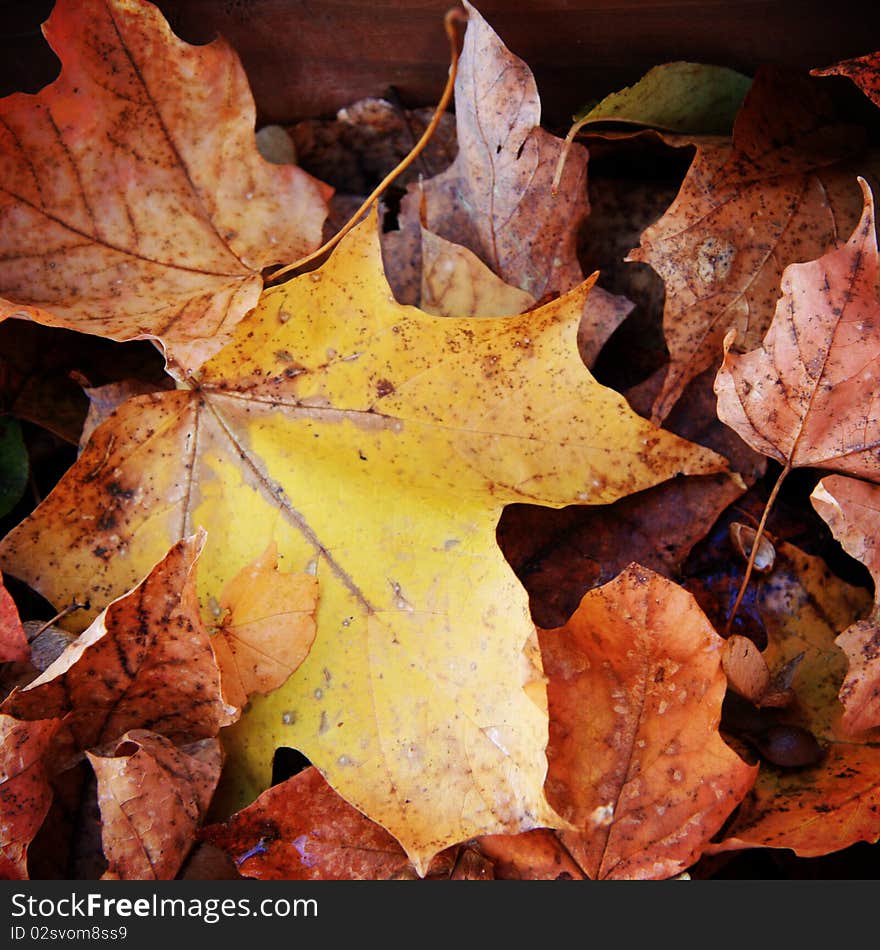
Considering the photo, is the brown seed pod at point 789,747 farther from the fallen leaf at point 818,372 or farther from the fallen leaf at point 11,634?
the fallen leaf at point 11,634

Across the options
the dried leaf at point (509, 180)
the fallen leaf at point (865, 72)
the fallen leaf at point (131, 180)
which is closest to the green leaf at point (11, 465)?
the fallen leaf at point (131, 180)

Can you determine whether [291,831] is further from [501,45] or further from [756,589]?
[501,45]

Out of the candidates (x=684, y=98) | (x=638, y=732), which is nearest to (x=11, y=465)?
(x=638, y=732)

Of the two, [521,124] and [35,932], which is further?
[521,124]

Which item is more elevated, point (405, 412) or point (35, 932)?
point (405, 412)

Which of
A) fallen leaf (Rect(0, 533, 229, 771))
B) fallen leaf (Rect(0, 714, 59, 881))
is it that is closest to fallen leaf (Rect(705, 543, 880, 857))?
fallen leaf (Rect(0, 533, 229, 771))

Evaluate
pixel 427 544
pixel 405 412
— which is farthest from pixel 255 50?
pixel 427 544

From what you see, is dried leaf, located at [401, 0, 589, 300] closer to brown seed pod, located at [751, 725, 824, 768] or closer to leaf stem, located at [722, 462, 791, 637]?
leaf stem, located at [722, 462, 791, 637]

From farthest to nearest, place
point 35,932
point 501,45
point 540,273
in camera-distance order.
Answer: point 540,273, point 501,45, point 35,932
